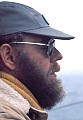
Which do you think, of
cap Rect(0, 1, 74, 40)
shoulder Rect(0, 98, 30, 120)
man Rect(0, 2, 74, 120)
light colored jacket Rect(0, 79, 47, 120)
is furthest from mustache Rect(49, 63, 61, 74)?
shoulder Rect(0, 98, 30, 120)

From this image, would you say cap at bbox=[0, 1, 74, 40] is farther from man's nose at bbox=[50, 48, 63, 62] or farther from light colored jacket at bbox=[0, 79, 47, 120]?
light colored jacket at bbox=[0, 79, 47, 120]

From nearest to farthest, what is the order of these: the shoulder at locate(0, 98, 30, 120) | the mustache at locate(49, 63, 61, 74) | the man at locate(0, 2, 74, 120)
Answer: the shoulder at locate(0, 98, 30, 120) → the man at locate(0, 2, 74, 120) → the mustache at locate(49, 63, 61, 74)

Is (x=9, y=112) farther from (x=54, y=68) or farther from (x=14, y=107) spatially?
(x=54, y=68)

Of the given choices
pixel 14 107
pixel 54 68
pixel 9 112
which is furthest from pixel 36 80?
pixel 9 112

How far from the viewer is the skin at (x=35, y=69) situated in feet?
10.2

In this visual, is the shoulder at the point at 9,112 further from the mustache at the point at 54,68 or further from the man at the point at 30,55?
the mustache at the point at 54,68

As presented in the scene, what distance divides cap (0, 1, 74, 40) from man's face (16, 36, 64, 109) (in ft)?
0.28

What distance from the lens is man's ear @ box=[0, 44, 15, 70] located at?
309 cm

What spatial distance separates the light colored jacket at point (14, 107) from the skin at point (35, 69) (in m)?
0.23

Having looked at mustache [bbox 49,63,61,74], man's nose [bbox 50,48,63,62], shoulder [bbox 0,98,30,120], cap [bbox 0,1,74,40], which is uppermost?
cap [bbox 0,1,74,40]

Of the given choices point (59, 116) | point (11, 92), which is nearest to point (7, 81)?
point (11, 92)

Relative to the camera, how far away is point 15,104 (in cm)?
274

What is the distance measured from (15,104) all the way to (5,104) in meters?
0.12

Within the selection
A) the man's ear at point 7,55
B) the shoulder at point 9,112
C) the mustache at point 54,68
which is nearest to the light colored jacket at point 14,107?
the shoulder at point 9,112
